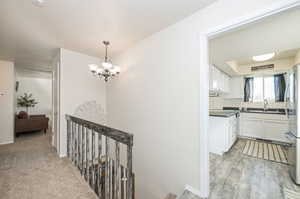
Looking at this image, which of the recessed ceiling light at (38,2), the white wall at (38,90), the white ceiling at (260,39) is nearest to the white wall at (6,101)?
the white wall at (38,90)

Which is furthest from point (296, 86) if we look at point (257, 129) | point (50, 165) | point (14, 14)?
point (50, 165)

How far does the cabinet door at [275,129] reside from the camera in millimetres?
3741

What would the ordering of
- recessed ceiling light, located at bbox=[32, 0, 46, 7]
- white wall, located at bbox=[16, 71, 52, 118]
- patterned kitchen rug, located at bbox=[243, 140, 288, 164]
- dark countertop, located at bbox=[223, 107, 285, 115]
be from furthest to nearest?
white wall, located at bbox=[16, 71, 52, 118]
dark countertop, located at bbox=[223, 107, 285, 115]
patterned kitchen rug, located at bbox=[243, 140, 288, 164]
recessed ceiling light, located at bbox=[32, 0, 46, 7]

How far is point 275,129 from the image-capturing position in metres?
3.87

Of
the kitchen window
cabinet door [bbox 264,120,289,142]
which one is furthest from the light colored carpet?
the kitchen window

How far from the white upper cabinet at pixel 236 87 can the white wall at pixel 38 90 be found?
28.6 ft

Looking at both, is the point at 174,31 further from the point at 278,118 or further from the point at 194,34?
the point at 278,118

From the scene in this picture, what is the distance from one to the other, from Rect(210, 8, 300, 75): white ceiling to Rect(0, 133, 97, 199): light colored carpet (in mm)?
2974

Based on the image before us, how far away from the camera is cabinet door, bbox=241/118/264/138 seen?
Answer: 161 inches

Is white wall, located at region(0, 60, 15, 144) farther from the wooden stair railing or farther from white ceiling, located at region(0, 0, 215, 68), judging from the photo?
the wooden stair railing

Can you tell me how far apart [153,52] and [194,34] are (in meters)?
0.81

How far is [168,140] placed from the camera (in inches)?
78.6

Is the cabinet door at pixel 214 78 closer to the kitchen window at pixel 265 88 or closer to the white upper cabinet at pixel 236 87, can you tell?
the white upper cabinet at pixel 236 87

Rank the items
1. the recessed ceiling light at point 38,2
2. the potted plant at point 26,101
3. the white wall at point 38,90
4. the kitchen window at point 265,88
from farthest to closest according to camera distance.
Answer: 1. the white wall at point 38,90
2. the potted plant at point 26,101
3. the kitchen window at point 265,88
4. the recessed ceiling light at point 38,2
